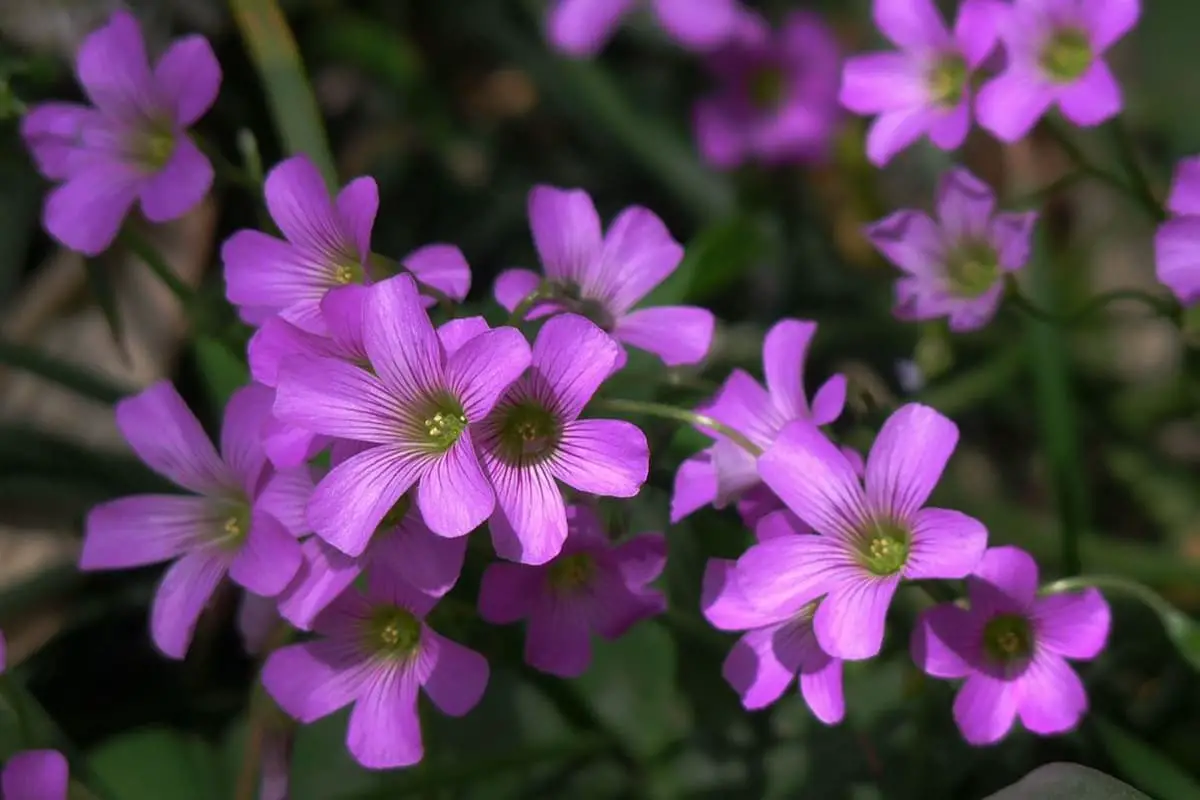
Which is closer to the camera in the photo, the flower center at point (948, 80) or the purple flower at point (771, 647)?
the purple flower at point (771, 647)

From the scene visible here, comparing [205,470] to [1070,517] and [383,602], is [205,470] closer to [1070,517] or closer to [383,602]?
[383,602]

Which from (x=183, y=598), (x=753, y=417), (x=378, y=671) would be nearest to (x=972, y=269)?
(x=753, y=417)

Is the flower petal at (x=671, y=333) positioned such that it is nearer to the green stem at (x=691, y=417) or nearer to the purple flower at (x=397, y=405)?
the green stem at (x=691, y=417)

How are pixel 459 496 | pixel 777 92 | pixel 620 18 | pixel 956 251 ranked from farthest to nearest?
pixel 777 92, pixel 620 18, pixel 956 251, pixel 459 496

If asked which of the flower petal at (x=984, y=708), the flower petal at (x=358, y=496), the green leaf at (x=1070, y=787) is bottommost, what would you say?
the green leaf at (x=1070, y=787)

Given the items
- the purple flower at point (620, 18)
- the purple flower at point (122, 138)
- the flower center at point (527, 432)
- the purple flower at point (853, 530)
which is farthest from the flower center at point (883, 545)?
the purple flower at point (620, 18)

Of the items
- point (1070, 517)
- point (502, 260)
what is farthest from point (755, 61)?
point (1070, 517)

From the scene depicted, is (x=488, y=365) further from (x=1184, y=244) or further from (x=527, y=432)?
(x=1184, y=244)

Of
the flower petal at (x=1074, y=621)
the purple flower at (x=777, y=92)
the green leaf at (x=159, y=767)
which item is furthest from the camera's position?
the purple flower at (x=777, y=92)
